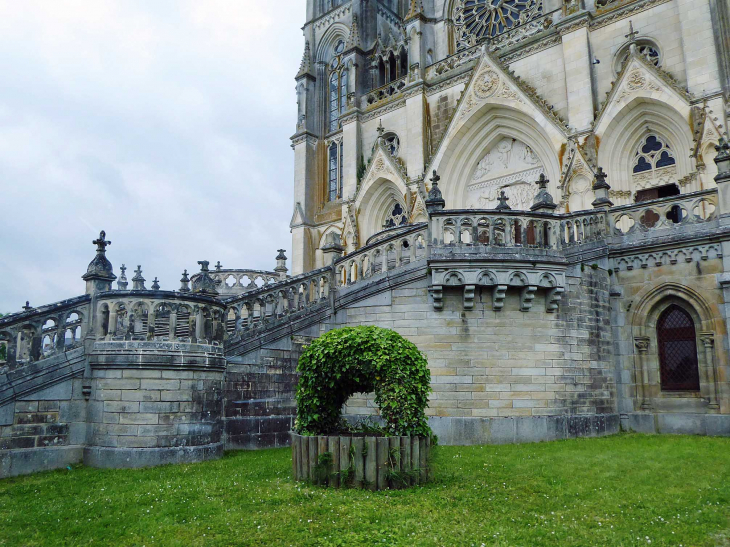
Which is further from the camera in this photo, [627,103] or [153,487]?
[627,103]

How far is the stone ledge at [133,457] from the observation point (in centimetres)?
1059

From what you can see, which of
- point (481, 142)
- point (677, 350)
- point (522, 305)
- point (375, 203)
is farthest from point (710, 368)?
point (375, 203)

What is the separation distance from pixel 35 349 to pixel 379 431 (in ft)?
21.2

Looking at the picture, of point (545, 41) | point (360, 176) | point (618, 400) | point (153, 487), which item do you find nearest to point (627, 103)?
point (545, 41)

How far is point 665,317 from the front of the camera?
593 inches

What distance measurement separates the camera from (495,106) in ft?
86.7

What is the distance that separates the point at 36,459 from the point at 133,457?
163 cm

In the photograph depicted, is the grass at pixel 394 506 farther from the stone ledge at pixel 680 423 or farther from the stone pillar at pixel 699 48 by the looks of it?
the stone pillar at pixel 699 48

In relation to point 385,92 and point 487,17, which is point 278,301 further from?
A: point 487,17

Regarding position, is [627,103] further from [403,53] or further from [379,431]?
[379,431]

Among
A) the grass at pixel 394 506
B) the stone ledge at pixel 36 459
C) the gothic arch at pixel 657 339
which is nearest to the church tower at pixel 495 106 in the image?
the gothic arch at pixel 657 339

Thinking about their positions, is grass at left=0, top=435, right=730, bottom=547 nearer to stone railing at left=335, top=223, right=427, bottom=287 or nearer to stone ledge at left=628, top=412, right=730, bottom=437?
stone ledge at left=628, top=412, right=730, bottom=437

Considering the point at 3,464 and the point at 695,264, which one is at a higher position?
the point at 695,264

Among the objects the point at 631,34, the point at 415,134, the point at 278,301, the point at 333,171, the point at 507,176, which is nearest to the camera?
the point at 278,301
